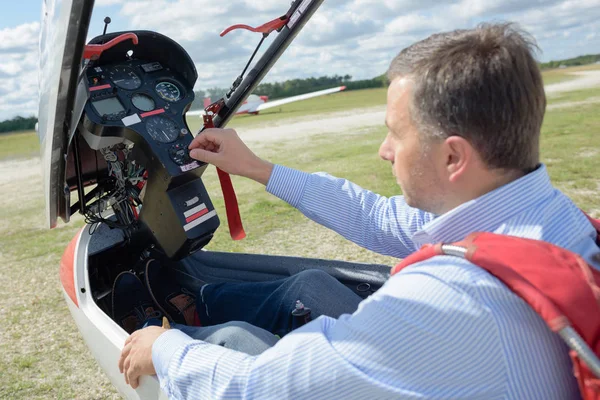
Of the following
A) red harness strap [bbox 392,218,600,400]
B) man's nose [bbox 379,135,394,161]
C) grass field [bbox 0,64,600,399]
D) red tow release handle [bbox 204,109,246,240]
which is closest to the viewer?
red harness strap [bbox 392,218,600,400]

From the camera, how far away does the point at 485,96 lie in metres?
1.10

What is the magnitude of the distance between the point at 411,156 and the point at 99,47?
1.40 metres

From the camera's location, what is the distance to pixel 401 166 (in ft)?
4.20

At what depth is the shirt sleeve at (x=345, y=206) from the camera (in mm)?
2033

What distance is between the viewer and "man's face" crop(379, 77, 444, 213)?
3.98ft

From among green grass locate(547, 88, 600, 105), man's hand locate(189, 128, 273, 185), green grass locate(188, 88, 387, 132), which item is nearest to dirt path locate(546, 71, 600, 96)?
green grass locate(547, 88, 600, 105)

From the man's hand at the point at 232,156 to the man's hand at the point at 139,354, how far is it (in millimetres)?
732

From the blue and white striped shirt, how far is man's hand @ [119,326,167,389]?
0.92 feet

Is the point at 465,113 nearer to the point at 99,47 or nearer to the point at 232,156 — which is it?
the point at 232,156

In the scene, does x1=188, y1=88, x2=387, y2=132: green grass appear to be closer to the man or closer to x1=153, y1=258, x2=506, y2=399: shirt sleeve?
the man

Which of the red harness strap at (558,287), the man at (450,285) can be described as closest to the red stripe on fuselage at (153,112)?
the man at (450,285)

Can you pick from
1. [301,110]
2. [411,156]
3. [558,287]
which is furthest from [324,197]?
[301,110]

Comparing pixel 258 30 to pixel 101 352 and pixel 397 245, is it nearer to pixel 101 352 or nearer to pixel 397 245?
pixel 397 245

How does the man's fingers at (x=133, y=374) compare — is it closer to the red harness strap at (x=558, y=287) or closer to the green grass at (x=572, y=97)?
the red harness strap at (x=558, y=287)
